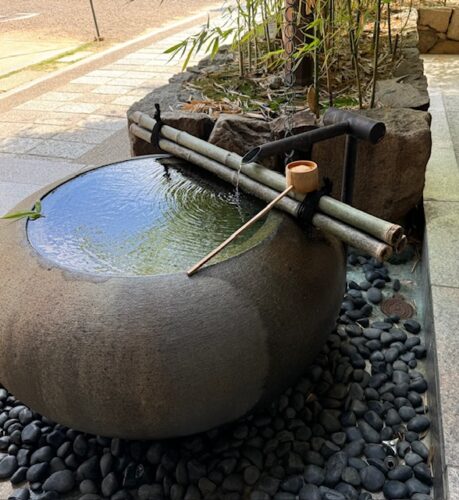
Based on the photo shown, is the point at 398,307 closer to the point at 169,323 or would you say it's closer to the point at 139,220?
the point at 139,220

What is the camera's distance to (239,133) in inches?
109

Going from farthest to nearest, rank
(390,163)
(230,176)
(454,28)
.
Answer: (454,28) → (390,163) → (230,176)

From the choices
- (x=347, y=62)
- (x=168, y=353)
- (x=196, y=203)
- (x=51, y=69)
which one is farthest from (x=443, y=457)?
(x=51, y=69)

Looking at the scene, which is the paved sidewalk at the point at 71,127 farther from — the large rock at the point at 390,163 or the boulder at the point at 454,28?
the boulder at the point at 454,28

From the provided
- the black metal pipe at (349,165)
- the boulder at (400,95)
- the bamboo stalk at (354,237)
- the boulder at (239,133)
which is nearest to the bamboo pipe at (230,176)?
the bamboo stalk at (354,237)

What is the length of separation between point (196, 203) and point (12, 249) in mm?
735

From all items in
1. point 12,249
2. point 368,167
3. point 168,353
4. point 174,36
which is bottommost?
point 174,36

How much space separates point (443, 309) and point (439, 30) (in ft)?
18.4

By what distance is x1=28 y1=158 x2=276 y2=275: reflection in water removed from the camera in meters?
1.81

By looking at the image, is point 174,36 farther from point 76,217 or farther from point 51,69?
point 76,217

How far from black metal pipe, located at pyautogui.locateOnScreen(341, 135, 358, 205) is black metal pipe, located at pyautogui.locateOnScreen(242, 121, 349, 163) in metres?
0.07

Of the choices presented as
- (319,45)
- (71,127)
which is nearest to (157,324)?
(319,45)

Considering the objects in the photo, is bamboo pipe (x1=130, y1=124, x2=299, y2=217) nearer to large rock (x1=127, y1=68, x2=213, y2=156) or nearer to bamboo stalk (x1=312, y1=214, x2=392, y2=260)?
bamboo stalk (x1=312, y1=214, x2=392, y2=260)

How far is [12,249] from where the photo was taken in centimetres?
177
